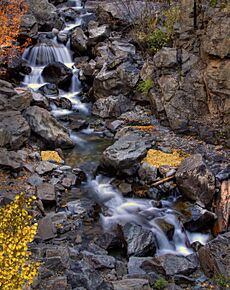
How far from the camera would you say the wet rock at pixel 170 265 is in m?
9.15

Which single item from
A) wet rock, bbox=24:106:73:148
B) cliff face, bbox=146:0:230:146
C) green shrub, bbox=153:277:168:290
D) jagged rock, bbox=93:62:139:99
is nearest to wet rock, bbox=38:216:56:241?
green shrub, bbox=153:277:168:290

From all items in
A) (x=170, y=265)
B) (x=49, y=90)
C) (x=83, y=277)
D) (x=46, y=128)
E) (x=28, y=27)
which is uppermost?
(x=28, y=27)

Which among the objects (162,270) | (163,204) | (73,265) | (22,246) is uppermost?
(22,246)

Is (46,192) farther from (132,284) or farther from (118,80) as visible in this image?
(118,80)

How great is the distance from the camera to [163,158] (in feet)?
49.4

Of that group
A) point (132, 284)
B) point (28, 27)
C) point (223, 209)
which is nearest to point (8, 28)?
point (28, 27)

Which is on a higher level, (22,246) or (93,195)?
(22,246)

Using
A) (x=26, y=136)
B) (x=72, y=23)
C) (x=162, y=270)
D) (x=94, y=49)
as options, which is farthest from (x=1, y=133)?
(x=72, y=23)

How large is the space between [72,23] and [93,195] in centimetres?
1977

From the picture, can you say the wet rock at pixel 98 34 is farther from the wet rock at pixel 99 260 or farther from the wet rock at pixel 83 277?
the wet rock at pixel 83 277

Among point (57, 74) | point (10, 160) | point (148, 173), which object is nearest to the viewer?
point (10, 160)

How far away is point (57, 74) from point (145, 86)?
6426 mm

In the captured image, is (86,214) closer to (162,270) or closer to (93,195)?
(93,195)

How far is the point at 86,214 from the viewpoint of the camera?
1207cm
